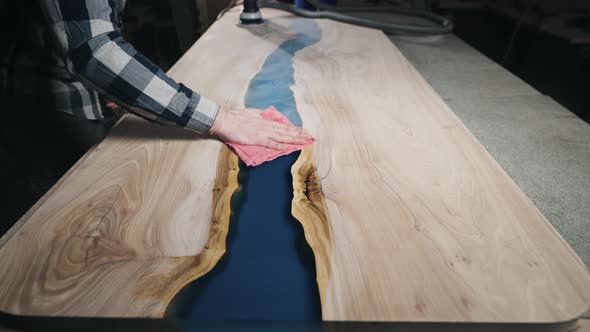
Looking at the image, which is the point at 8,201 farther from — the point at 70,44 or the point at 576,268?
the point at 576,268

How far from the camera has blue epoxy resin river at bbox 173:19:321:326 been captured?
386mm

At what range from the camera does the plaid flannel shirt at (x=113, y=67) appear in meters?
0.55

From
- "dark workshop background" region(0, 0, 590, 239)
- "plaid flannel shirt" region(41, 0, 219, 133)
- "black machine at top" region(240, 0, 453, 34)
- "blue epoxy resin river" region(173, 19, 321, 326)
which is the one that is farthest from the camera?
"black machine at top" region(240, 0, 453, 34)

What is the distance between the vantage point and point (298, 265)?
17.2 inches

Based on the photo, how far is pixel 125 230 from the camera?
0.47m

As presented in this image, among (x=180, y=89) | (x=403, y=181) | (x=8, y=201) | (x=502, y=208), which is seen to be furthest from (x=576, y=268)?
(x=8, y=201)

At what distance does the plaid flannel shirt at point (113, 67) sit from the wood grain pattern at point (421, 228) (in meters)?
0.24

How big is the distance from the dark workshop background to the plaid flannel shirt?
9.4 inches

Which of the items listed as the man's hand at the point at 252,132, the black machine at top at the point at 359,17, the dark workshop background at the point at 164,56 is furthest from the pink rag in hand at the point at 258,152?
the black machine at top at the point at 359,17

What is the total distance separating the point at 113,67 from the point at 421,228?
57cm

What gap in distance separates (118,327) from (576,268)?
56 cm

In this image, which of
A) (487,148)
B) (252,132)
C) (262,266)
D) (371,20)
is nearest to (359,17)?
(371,20)

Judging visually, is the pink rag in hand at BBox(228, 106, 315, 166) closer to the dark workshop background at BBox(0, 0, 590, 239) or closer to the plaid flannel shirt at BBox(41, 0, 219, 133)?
the plaid flannel shirt at BBox(41, 0, 219, 133)

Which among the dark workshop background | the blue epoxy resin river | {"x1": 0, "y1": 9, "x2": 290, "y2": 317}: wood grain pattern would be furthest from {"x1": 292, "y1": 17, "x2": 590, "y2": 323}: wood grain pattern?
the dark workshop background
